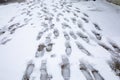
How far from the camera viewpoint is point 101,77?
265 centimetres

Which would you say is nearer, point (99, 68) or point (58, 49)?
point (99, 68)

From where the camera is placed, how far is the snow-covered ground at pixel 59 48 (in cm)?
279

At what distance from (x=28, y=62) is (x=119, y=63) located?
4.81 feet

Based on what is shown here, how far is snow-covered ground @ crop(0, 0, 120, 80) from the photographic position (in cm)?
279

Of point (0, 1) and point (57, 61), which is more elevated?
point (57, 61)

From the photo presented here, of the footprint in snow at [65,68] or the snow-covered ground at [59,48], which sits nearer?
the footprint in snow at [65,68]

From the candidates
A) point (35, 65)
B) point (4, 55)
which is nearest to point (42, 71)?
point (35, 65)

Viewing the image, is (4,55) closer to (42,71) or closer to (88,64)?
(42,71)

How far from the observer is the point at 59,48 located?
356 centimetres

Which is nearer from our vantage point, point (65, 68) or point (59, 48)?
point (65, 68)

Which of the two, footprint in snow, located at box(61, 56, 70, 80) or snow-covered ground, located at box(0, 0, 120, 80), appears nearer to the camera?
footprint in snow, located at box(61, 56, 70, 80)

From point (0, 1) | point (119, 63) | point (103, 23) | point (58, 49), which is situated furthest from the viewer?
point (0, 1)

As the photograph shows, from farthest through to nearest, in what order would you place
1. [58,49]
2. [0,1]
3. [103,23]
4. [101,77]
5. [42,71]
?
1. [0,1]
2. [103,23]
3. [58,49]
4. [42,71]
5. [101,77]

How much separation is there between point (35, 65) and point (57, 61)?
360 millimetres
